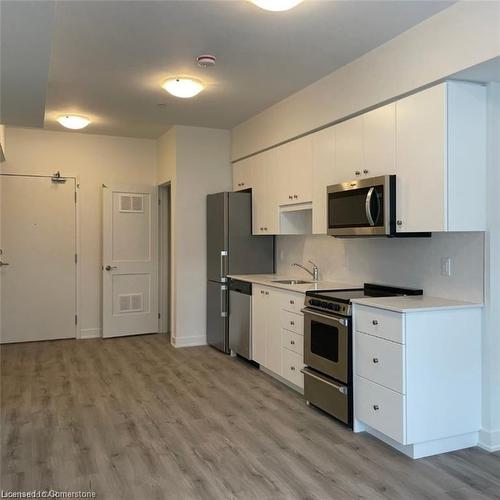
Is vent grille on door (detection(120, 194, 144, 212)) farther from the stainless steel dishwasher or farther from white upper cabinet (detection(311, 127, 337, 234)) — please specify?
white upper cabinet (detection(311, 127, 337, 234))

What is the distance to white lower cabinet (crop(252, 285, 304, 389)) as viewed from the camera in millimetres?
4022

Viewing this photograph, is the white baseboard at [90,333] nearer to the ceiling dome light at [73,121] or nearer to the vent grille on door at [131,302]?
the vent grille on door at [131,302]

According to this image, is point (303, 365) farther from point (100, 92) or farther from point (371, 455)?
point (100, 92)

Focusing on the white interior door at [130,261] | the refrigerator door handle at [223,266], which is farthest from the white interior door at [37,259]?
the refrigerator door handle at [223,266]

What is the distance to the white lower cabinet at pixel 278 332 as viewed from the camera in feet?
13.2

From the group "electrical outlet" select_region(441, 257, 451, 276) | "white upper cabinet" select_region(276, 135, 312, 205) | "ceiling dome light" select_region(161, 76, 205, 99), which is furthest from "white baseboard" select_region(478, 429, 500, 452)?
"ceiling dome light" select_region(161, 76, 205, 99)

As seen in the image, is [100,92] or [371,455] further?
[100,92]

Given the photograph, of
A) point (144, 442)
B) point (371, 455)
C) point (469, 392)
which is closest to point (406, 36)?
point (469, 392)

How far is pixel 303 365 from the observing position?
12.9 feet

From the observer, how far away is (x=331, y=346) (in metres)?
3.46

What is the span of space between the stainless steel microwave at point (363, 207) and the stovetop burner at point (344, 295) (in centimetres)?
45

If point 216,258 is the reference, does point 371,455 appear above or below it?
below

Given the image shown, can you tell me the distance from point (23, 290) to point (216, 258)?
2.50 meters

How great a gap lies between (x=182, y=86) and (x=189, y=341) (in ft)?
9.99
